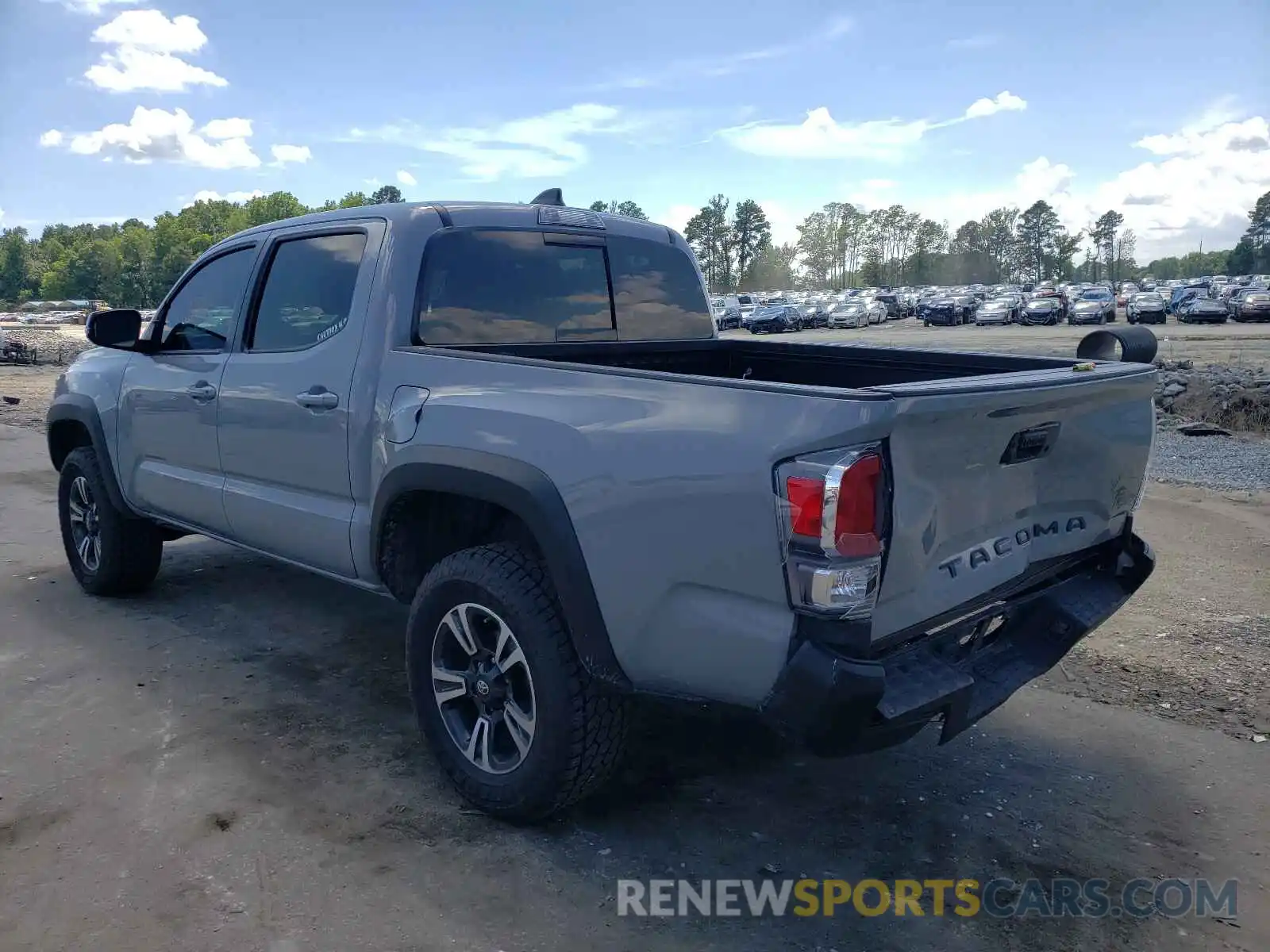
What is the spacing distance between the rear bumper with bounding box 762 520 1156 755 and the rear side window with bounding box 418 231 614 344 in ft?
6.60

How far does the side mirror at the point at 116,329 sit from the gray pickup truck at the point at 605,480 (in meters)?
0.02

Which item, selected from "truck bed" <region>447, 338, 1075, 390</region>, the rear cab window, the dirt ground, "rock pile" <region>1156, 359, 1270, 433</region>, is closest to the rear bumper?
the dirt ground

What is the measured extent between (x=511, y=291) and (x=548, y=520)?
1455 mm

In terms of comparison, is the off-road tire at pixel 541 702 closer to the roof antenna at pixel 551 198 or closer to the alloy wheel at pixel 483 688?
the alloy wheel at pixel 483 688

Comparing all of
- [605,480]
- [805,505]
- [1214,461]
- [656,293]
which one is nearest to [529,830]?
[605,480]

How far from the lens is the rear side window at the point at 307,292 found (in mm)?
3781

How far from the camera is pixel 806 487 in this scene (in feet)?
7.50

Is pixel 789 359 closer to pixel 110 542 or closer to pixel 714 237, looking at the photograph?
pixel 110 542

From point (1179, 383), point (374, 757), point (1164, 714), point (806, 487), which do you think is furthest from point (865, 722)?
point (1179, 383)

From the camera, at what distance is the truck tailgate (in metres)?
2.40

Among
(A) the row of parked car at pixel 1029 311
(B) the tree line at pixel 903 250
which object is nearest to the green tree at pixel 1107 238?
(B) the tree line at pixel 903 250

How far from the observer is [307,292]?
399 centimetres

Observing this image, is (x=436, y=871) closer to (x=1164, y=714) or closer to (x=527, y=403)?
(x=527, y=403)

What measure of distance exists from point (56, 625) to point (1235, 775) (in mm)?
5438
